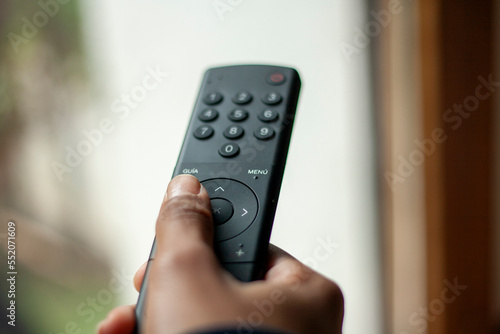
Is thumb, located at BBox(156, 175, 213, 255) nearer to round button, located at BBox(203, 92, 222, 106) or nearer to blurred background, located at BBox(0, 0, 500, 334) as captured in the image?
round button, located at BBox(203, 92, 222, 106)

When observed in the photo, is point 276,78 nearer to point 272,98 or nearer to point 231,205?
point 272,98

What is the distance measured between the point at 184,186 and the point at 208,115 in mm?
111

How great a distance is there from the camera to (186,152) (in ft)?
1.36

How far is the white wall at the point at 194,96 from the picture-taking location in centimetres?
57

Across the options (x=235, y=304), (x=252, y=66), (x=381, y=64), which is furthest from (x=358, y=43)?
(x=235, y=304)

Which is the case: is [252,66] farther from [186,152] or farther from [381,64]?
[381,64]

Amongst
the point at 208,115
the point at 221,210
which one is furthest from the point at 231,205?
the point at 208,115

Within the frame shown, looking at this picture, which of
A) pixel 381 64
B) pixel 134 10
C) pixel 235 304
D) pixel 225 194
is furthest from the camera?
pixel 381 64

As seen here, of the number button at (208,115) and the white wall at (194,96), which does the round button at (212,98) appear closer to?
the number button at (208,115)

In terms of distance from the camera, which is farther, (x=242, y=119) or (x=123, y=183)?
(x=123, y=183)

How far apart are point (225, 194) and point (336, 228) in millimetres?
384

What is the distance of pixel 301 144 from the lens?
2.22 feet

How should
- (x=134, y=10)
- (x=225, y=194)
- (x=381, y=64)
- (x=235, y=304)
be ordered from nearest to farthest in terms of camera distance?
(x=235, y=304), (x=225, y=194), (x=134, y=10), (x=381, y=64)

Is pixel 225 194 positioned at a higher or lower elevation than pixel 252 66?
lower
